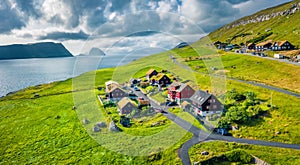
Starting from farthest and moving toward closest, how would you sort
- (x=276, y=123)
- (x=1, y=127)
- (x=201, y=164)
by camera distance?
(x=1, y=127) → (x=276, y=123) → (x=201, y=164)

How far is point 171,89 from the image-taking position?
60406 millimetres

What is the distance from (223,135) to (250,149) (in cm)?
559

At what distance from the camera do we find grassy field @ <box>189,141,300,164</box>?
30.7 meters

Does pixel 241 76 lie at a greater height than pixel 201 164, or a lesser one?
greater

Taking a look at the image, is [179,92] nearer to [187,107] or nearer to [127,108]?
[187,107]

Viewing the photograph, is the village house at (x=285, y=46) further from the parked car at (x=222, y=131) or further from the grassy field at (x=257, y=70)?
the parked car at (x=222, y=131)

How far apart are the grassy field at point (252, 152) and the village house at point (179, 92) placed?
20.7 meters

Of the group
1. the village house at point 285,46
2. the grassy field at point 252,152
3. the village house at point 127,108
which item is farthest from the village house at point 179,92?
the village house at point 285,46

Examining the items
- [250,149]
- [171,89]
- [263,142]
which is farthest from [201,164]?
[171,89]

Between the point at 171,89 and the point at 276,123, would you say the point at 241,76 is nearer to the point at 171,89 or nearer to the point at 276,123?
the point at 171,89

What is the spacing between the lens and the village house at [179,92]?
2199 inches

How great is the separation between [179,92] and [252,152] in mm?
24746

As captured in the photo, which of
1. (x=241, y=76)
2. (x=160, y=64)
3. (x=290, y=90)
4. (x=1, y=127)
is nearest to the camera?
(x=1, y=127)

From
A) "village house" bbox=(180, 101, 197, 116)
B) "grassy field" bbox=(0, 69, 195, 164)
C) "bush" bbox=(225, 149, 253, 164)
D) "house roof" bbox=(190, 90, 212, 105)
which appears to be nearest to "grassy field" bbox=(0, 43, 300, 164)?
"grassy field" bbox=(0, 69, 195, 164)
